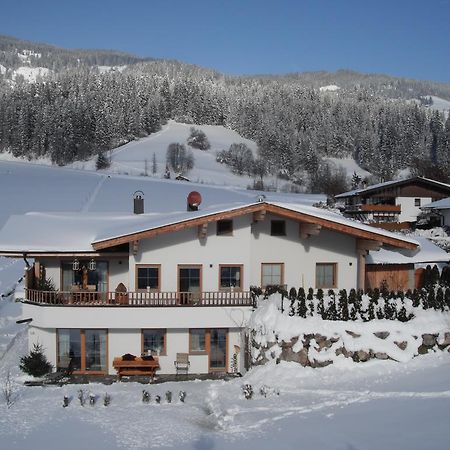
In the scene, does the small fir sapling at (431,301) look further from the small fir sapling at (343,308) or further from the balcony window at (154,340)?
the balcony window at (154,340)

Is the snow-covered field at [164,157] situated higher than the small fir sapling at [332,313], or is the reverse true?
the snow-covered field at [164,157]

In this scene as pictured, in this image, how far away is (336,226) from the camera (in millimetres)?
19266

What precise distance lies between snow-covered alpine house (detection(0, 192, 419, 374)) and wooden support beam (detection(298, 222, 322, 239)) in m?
0.04

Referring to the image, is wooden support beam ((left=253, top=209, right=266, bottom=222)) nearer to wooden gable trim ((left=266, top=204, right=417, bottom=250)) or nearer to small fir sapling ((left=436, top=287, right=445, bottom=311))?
wooden gable trim ((left=266, top=204, right=417, bottom=250))

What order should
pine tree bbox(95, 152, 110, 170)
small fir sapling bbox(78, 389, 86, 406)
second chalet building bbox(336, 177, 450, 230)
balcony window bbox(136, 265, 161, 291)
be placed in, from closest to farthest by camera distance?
1. small fir sapling bbox(78, 389, 86, 406)
2. balcony window bbox(136, 265, 161, 291)
3. second chalet building bbox(336, 177, 450, 230)
4. pine tree bbox(95, 152, 110, 170)

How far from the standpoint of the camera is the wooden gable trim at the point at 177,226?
18.3 meters

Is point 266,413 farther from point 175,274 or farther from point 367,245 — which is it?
point 367,245

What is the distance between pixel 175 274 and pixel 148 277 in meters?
0.96

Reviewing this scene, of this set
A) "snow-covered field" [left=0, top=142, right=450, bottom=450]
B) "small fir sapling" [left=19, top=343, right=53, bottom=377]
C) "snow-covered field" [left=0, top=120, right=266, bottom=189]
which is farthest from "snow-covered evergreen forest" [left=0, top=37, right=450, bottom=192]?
"snow-covered field" [left=0, top=142, right=450, bottom=450]

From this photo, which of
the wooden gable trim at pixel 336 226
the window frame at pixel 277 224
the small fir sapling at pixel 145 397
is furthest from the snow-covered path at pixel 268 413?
the window frame at pixel 277 224

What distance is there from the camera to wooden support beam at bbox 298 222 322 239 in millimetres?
19406

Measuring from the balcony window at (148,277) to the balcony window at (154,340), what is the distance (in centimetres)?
151

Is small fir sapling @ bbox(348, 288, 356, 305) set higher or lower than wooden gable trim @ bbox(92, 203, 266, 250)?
lower

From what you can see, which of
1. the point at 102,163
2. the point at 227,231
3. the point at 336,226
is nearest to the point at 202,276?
the point at 227,231
